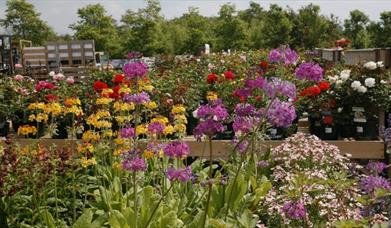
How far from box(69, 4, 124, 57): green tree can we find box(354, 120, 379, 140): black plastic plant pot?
2339 cm

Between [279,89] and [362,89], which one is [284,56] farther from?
[362,89]

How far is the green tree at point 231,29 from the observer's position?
24797 mm

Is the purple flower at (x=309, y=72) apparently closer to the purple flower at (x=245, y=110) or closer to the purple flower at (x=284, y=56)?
the purple flower at (x=284, y=56)

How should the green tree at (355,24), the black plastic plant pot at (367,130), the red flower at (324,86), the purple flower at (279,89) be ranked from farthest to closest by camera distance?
the green tree at (355,24)
the black plastic plant pot at (367,130)
the red flower at (324,86)
the purple flower at (279,89)

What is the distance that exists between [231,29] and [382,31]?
7.59 m

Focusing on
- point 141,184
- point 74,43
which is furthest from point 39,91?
point 74,43

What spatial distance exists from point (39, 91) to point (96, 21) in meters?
23.7

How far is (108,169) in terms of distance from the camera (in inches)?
132

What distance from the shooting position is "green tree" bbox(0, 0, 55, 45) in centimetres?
2927

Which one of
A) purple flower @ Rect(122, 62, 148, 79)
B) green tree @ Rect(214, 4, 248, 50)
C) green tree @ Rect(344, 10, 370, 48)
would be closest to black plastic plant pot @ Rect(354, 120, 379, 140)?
purple flower @ Rect(122, 62, 148, 79)

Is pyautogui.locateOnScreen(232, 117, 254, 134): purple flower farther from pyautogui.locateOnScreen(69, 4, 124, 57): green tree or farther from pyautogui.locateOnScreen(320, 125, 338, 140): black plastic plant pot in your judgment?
pyautogui.locateOnScreen(69, 4, 124, 57): green tree

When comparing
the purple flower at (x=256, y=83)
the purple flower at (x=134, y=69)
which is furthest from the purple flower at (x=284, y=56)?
the purple flower at (x=134, y=69)

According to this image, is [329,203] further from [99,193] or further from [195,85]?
[195,85]

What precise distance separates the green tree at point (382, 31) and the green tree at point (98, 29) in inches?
542
